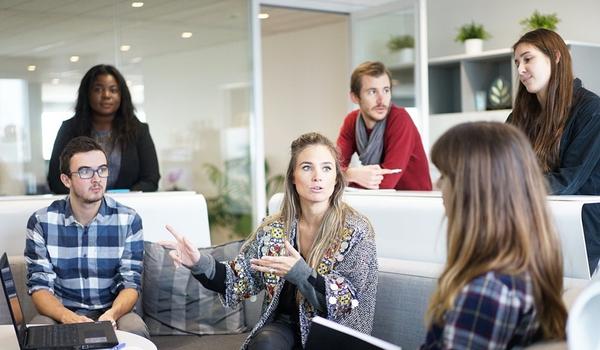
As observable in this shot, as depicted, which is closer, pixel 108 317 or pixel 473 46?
pixel 108 317

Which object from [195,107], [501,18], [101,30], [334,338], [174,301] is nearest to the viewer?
[334,338]

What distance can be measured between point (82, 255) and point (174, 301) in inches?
16.9

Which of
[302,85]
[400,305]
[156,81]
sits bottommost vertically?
[400,305]

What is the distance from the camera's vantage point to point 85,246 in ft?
9.67

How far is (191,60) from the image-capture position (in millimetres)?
5559

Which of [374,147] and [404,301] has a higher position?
[374,147]

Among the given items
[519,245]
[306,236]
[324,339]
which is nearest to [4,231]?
[306,236]

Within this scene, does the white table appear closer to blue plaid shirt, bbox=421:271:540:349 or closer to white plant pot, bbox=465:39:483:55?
blue plaid shirt, bbox=421:271:540:349

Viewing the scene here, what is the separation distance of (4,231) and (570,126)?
2.15 metres

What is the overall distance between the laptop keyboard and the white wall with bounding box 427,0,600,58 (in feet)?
16.2

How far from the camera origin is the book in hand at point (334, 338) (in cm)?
188

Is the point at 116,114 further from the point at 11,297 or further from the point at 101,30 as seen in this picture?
the point at 11,297

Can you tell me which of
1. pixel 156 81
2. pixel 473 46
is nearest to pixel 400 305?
pixel 156 81

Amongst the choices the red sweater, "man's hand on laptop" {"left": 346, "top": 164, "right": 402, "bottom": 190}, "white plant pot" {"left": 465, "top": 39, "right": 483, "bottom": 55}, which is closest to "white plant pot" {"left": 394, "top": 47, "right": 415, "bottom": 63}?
"white plant pot" {"left": 465, "top": 39, "right": 483, "bottom": 55}
